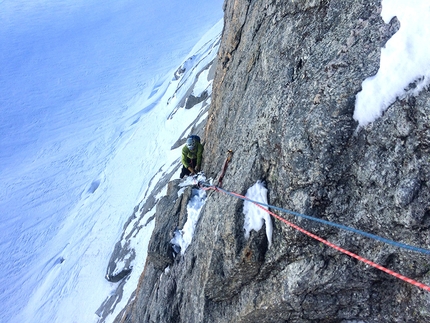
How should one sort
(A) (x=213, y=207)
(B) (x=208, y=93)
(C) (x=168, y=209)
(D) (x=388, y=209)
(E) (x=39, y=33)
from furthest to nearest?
(E) (x=39, y=33) < (B) (x=208, y=93) < (C) (x=168, y=209) < (A) (x=213, y=207) < (D) (x=388, y=209)

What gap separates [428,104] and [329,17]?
254cm

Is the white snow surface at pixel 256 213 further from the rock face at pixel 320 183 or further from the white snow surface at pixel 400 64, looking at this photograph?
the white snow surface at pixel 400 64

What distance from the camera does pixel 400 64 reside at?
3.87 meters

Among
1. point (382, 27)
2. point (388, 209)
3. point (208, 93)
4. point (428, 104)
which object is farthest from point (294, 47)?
point (208, 93)

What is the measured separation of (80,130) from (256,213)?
171 ft

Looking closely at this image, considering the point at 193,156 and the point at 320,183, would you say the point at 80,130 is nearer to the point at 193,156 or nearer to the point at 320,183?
the point at 193,156

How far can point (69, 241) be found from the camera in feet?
99.2

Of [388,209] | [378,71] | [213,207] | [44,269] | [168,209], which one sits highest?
[378,71]

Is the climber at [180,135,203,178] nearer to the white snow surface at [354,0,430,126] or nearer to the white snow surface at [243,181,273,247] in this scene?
the white snow surface at [243,181,273,247]

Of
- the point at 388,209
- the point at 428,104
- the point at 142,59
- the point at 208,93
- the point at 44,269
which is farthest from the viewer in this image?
the point at 142,59

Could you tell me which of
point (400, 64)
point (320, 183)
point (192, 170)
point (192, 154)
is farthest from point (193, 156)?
point (400, 64)

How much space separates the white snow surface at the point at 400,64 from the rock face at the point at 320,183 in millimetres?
131

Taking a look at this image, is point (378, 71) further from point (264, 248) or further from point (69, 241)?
point (69, 241)

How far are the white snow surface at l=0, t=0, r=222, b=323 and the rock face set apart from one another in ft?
42.2
